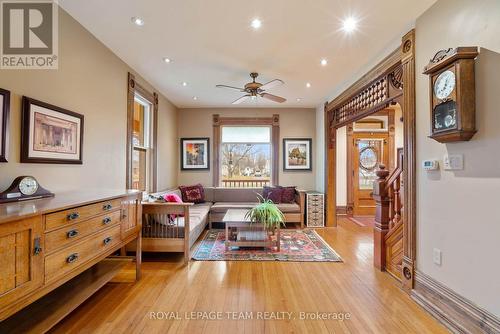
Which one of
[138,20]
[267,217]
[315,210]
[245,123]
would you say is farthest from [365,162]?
[138,20]

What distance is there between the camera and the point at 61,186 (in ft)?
7.48

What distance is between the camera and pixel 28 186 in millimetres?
1814

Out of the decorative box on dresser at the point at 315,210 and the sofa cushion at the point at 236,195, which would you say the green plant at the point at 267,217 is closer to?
the decorative box on dresser at the point at 315,210

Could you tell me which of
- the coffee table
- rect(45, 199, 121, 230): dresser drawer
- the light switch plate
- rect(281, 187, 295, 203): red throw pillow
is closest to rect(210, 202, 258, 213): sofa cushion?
rect(281, 187, 295, 203): red throw pillow

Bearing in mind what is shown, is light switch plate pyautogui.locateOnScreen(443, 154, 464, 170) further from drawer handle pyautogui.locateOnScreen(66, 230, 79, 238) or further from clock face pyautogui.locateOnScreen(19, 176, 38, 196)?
clock face pyautogui.locateOnScreen(19, 176, 38, 196)

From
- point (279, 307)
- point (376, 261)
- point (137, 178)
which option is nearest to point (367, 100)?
point (376, 261)

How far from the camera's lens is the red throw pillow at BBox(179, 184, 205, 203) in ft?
16.8

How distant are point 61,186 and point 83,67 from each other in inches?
50.5

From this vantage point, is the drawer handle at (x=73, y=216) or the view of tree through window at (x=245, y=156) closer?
the drawer handle at (x=73, y=216)

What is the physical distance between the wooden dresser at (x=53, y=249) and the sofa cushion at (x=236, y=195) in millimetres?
3085

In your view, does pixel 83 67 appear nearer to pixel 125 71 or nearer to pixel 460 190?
pixel 125 71

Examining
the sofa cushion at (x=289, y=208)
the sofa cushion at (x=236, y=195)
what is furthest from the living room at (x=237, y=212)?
the sofa cushion at (x=236, y=195)

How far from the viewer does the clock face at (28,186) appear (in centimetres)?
177

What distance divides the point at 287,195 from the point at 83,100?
3.96 meters
